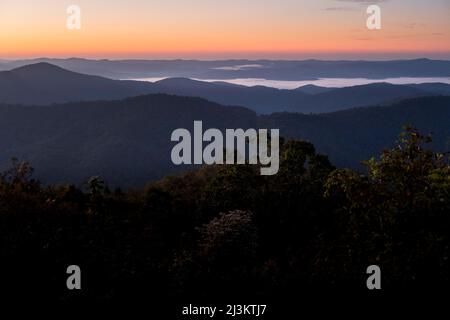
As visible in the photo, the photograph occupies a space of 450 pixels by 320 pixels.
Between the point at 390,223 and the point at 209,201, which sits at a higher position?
the point at 390,223

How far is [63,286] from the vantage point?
13984 mm

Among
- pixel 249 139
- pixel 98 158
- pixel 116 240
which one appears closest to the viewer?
pixel 116 240

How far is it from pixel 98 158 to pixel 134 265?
175175 mm

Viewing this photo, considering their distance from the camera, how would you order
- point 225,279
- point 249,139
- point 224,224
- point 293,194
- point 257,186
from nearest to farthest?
point 225,279 < point 224,224 < point 293,194 < point 257,186 < point 249,139

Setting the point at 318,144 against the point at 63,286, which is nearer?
the point at 63,286

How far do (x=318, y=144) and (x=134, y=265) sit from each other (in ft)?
609

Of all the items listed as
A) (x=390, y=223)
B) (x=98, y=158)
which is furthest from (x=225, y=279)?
(x=98, y=158)

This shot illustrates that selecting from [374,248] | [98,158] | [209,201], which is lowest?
[98,158]
